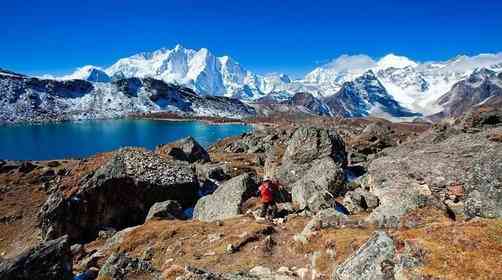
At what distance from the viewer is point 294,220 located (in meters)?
25.3

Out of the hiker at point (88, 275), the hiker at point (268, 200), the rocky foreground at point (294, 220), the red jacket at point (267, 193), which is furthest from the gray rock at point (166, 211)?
the hiker at point (88, 275)

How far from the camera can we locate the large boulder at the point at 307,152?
38562 mm

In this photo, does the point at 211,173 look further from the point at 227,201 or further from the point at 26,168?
the point at 26,168

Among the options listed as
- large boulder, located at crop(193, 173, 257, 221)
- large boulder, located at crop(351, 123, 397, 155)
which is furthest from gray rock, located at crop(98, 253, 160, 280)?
large boulder, located at crop(351, 123, 397, 155)

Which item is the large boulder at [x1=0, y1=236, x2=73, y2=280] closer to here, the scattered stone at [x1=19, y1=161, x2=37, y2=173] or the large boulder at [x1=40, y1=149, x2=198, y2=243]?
the large boulder at [x1=40, y1=149, x2=198, y2=243]

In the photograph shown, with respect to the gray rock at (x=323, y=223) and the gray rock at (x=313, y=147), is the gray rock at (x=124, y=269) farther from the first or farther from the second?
the gray rock at (x=313, y=147)

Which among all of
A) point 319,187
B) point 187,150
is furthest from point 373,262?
point 187,150

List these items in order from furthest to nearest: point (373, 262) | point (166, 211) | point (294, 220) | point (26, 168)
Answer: point (26, 168) → point (166, 211) → point (294, 220) → point (373, 262)

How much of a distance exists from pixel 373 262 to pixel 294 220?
13713 millimetres

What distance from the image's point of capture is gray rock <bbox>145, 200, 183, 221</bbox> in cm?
3142

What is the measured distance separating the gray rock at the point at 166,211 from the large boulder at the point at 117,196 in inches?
109

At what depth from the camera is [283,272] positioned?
17359 millimetres

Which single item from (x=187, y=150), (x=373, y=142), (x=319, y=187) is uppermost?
(x=373, y=142)

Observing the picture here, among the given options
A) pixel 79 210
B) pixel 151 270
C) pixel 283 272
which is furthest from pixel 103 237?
pixel 283 272
